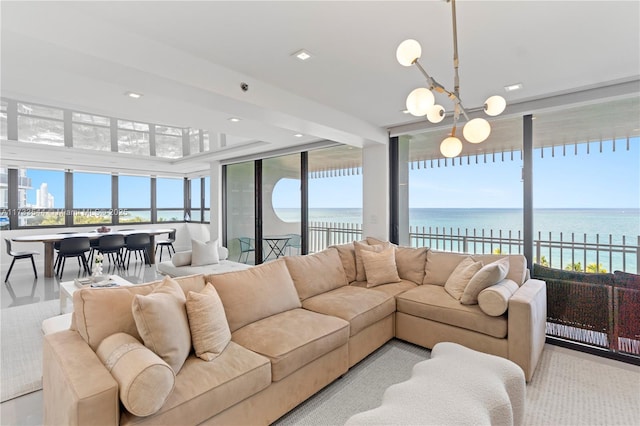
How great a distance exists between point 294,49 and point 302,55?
10cm

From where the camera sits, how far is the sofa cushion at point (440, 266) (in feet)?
11.6

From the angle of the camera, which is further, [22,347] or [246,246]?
[246,246]

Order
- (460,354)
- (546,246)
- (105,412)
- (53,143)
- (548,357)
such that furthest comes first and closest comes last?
(53,143) → (546,246) → (548,357) → (460,354) → (105,412)

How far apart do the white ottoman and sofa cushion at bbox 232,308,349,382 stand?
0.64 m

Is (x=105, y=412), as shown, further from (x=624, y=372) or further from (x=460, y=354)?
(x=624, y=372)

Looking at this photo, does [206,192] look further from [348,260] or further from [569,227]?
[569,227]

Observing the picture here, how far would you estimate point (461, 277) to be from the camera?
10.3ft

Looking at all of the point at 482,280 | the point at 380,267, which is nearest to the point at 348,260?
the point at 380,267

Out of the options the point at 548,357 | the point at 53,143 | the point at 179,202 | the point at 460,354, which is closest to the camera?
the point at 460,354

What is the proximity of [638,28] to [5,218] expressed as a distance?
10977mm

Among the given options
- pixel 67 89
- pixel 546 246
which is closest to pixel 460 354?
pixel 546 246

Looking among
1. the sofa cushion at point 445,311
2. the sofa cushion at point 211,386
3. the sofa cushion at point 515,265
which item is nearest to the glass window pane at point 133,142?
the sofa cushion at point 211,386

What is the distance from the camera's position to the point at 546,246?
4.07 metres

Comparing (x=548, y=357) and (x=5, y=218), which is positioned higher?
A: (x=5, y=218)
